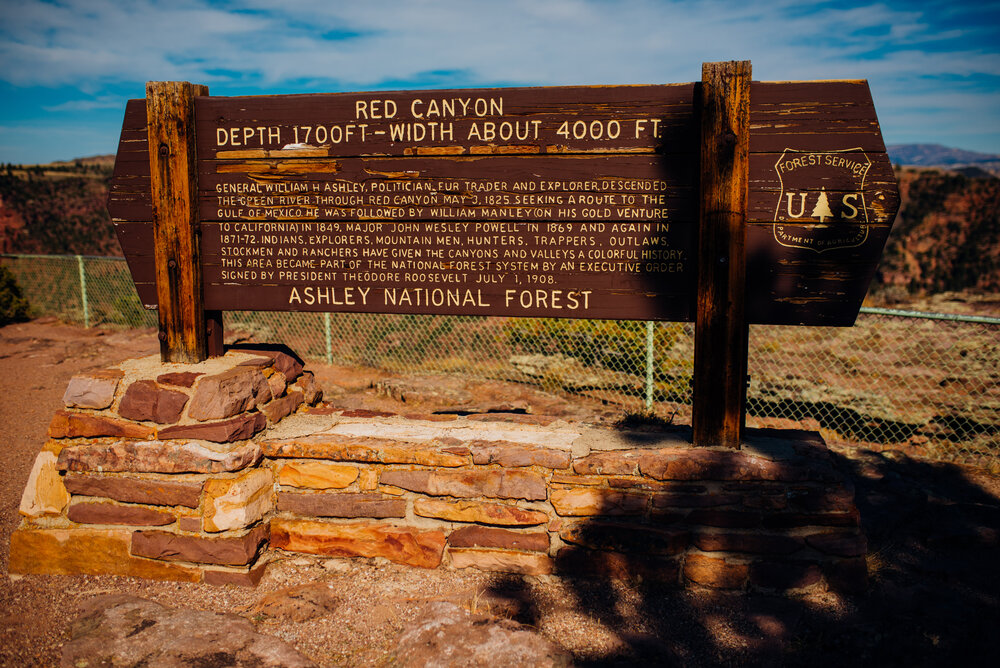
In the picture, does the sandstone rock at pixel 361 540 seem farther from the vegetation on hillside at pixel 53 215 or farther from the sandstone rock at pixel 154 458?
the vegetation on hillside at pixel 53 215

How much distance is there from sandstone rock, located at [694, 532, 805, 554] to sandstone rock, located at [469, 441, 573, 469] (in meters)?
0.69

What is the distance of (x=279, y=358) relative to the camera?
11.9 ft

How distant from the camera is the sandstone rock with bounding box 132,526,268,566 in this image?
9.64 feet

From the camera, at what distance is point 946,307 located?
9.85 m

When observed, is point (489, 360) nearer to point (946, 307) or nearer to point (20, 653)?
point (20, 653)

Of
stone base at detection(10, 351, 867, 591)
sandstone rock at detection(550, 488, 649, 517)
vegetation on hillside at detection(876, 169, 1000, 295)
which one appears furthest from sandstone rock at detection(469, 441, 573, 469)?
vegetation on hillside at detection(876, 169, 1000, 295)

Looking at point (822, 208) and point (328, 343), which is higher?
point (822, 208)

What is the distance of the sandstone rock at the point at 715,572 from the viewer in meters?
2.84

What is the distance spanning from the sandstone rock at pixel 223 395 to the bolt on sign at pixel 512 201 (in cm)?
44

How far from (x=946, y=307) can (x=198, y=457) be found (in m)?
10.7

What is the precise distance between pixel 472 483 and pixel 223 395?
1247 mm

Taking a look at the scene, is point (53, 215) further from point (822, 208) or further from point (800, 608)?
point (800, 608)

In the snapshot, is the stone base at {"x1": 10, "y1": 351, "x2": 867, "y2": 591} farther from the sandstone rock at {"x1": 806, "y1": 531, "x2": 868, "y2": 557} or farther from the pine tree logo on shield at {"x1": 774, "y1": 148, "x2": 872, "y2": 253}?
the pine tree logo on shield at {"x1": 774, "y1": 148, "x2": 872, "y2": 253}

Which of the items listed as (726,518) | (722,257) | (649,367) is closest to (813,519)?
(726,518)
